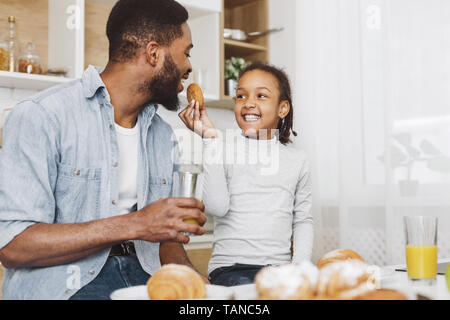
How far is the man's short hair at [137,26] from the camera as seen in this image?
1385 mm

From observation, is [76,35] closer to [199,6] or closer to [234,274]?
[199,6]

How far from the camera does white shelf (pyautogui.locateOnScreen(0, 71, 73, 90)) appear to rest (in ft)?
6.88

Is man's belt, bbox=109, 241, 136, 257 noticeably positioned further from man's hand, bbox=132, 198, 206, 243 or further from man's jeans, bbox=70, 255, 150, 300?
man's hand, bbox=132, 198, 206, 243

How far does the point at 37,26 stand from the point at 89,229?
163 cm

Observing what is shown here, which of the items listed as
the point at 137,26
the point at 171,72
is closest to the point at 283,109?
the point at 171,72

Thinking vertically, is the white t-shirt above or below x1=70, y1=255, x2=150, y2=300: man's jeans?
above

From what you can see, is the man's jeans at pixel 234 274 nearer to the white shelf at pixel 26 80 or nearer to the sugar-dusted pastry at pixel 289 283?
the sugar-dusted pastry at pixel 289 283

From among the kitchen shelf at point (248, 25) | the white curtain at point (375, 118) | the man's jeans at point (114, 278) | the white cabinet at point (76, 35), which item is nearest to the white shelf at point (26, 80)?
the white cabinet at point (76, 35)

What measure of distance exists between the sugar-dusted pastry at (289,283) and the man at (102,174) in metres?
0.28

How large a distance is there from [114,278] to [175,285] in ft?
1.89

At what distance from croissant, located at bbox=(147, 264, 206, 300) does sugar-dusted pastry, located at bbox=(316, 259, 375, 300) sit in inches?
6.3

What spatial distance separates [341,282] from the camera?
0.67m

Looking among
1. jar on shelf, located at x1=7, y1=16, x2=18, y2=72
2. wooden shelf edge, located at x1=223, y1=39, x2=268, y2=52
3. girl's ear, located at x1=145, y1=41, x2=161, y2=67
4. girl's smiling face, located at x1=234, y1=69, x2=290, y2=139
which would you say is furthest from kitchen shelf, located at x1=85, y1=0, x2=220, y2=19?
girl's ear, located at x1=145, y1=41, x2=161, y2=67
